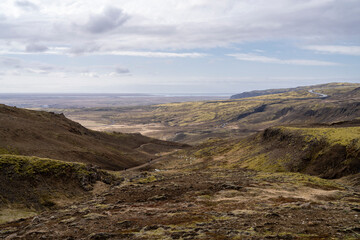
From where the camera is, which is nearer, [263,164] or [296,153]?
[296,153]

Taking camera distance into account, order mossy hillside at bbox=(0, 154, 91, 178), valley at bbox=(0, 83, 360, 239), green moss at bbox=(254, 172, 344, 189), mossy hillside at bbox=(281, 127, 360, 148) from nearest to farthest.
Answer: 1. valley at bbox=(0, 83, 360, 239)
2. mossy hillside at bbox=(0, 154, 91, 178)
3. green moss at bbox=(254, 172, 344, 189)
4. mossy hillside at bbox=(281, 127, 360, 148)

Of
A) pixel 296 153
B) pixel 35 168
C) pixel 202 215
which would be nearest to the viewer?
pixel 202 215

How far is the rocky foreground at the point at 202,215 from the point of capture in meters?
25.2

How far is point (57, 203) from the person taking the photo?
41.9 metres

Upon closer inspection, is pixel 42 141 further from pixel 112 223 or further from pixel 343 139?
pixel 343 139

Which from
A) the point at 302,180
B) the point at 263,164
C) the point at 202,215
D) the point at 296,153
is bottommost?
the point at 263,164

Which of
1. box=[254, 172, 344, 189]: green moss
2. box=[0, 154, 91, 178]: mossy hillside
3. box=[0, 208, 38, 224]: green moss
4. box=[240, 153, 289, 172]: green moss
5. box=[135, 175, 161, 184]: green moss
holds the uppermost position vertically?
box=[0, 154, 91, 178]: mossy hillside

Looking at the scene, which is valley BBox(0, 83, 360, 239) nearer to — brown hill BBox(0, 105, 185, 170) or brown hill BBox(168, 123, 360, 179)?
brown hill BBox(168, 123, 360, 179)

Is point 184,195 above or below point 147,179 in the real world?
above

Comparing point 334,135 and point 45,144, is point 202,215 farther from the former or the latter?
point 45,144

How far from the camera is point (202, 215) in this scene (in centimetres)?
3139

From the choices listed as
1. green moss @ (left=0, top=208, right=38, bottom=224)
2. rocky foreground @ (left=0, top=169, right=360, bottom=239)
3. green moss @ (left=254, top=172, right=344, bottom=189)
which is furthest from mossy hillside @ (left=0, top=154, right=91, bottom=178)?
green moss @ (left=254, top=172, right=344, bottom=189)

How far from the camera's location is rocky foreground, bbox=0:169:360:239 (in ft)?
82.6

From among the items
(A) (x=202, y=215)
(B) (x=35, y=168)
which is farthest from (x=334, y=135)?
(B) (x=35, y=168)
